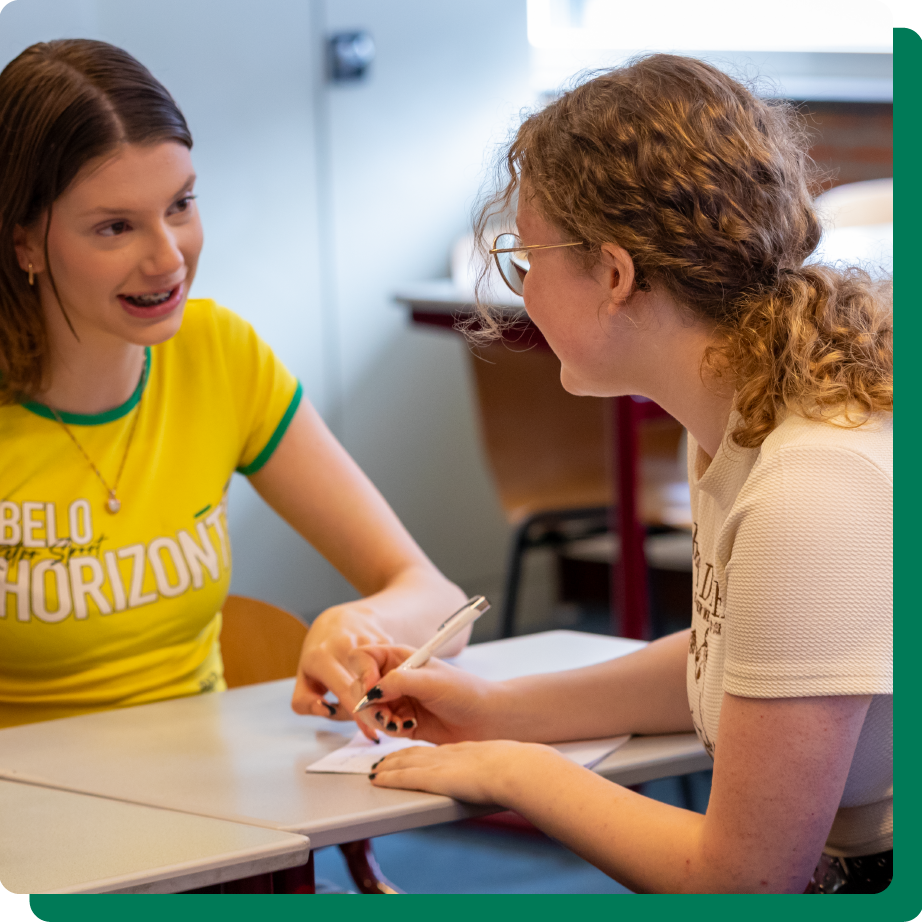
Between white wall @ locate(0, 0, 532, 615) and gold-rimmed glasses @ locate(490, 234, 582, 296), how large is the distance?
2.13 metres

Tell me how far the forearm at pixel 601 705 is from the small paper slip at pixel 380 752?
0.02 metres

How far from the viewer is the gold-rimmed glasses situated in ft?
3.23

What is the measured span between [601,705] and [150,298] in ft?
2.10

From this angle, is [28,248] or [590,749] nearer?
[590,749]

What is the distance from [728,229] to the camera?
89 cm

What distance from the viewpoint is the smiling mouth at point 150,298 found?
1.31 m

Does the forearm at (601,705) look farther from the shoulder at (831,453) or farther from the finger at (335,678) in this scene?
the shoulder at (831,453)

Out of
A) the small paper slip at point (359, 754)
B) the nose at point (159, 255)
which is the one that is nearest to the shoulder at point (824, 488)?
the small paper slip at point (359, 754)

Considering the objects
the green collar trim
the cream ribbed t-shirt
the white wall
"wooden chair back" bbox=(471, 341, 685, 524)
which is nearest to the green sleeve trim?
the green collar trim

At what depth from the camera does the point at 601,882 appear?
209cm

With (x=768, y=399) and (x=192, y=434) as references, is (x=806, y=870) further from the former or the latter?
(x=192, y=434)

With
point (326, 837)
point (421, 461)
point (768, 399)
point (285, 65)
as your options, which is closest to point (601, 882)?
point (326, 837)

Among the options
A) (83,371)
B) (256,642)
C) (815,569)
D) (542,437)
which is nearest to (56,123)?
(83,371)

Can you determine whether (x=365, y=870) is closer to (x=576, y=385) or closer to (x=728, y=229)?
(x=576, y=385)
